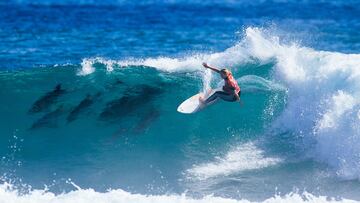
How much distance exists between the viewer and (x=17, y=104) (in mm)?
18891

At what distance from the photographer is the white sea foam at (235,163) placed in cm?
1553

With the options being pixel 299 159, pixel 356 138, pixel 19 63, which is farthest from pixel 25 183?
pixel 19 63

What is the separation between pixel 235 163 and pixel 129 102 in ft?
12.4

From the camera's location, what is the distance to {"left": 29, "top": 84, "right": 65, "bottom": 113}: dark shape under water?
60.6ft

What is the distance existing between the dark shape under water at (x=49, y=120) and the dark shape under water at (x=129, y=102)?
1.09 m

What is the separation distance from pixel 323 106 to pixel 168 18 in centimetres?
1963

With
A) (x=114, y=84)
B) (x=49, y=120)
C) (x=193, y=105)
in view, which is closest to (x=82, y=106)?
(x=49, y=120)

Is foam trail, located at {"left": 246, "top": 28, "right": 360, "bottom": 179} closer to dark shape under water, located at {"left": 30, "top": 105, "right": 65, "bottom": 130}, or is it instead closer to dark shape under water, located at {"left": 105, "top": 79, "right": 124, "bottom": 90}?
dark shape under water, located at {"left": 105, "top": 79, "right": 124, "bottom": 90}

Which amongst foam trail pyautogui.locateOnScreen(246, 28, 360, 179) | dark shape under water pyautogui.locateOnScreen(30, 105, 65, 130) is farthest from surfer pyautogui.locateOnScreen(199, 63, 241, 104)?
dark shape under water pyautogui.locateOnScreen(30, 105, 65, 130)

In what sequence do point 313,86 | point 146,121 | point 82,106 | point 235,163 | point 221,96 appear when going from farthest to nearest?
1. point 82,106
2. point 146,121
3. point 313,86
4. point 221,96
5. point 235,163

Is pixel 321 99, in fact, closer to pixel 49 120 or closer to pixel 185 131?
pixel 185 131

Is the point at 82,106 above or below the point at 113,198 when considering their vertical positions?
above

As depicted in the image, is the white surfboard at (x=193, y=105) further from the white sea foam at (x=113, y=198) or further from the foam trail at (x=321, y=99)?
the white sea foam at (x=113, y=198)

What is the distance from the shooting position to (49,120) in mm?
17906
